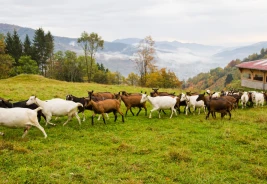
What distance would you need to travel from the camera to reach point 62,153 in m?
9.62

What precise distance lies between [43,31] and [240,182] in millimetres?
83018

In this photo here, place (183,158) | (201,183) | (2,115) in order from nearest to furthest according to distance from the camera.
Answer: (201,183) → (183,158) → (2,115)

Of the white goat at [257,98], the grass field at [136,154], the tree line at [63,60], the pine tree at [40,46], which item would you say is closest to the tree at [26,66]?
the tree line at [63,60]

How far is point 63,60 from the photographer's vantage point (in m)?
95.0

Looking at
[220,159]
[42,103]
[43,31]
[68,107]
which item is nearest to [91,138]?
[68,107]

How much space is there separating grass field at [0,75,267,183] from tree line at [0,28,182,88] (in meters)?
43.8

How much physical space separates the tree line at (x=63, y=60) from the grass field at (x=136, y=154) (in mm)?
43819

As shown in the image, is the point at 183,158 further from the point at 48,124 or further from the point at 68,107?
the point at 48,124

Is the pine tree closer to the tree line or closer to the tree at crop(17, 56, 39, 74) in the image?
the tree line

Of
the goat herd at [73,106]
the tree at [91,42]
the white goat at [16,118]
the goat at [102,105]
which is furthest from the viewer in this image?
the tree at [91,42]

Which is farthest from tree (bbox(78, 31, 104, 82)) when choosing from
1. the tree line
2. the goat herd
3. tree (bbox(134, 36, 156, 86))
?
the goat herd

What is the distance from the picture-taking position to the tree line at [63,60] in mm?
57531

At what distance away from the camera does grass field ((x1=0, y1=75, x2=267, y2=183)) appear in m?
7.97

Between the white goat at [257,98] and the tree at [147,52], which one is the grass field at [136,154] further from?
the tree at [147,52]
